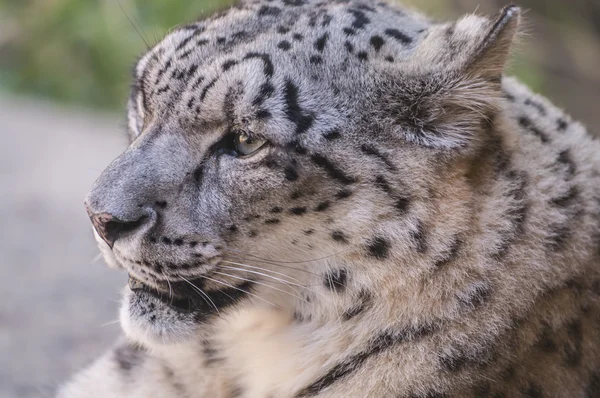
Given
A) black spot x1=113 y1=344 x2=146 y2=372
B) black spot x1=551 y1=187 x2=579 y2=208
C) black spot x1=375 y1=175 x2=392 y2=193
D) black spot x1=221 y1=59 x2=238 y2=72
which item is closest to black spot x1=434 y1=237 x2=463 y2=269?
black spot x1=375 y1=175 x2=392 y2=193

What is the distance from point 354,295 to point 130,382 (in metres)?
1.13

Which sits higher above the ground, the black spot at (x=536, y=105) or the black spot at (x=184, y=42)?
the black spot at (x=184, y=42)

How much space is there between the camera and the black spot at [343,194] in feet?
9.92

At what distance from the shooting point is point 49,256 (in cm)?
666

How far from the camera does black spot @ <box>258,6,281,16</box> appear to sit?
3414mm

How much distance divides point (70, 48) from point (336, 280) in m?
9.27

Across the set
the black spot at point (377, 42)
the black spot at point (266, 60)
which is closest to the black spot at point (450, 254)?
the black spot at point (377, 42)

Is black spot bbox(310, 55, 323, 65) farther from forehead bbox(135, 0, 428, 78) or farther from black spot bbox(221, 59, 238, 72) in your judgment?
black spot bbox(221, 59, 238, 72)

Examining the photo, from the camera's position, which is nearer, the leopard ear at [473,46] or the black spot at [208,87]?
the leopard ear at [473,46]

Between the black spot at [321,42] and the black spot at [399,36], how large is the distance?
0.81ft

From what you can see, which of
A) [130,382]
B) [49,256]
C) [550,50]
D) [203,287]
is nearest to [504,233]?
[203,287]

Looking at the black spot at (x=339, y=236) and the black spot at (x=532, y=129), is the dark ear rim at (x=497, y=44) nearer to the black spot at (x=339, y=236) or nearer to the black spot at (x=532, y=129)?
the black spot at (x=532, y=129)

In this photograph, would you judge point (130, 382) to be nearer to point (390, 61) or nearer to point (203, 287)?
point (203, 287)

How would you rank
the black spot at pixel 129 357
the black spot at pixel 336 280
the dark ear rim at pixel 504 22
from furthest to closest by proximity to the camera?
the black spot at pixel 129 357, the black spot at pixel 336 280, the dark ear rim at pixel 504 22
